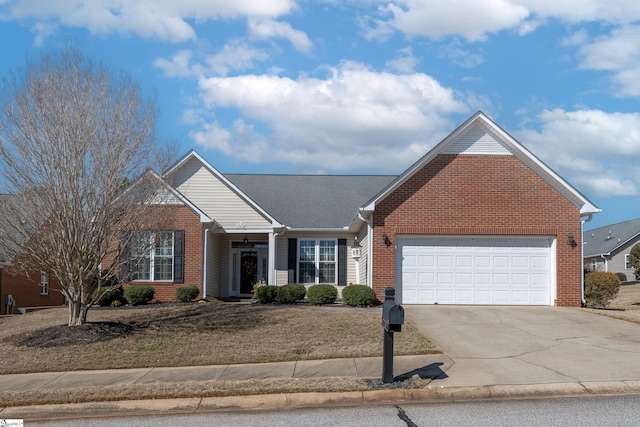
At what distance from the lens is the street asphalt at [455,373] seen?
31.1 feet

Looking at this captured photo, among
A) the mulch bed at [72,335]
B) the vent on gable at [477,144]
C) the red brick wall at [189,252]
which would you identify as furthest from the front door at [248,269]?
the mulch bed at [72,335]

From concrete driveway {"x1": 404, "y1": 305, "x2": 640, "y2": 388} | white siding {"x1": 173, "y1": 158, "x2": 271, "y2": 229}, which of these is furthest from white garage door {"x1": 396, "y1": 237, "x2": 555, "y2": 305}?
white siding {"x1": 173, "y1": 158, "x2": 271, "y2": 229}

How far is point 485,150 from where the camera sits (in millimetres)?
20297

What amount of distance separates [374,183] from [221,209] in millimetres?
8241

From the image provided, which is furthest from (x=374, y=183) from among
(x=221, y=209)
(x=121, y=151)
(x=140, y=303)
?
(x=121, y=151)

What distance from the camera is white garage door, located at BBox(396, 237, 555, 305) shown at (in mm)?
19969

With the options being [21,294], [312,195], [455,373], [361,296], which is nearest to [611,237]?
[312,195]

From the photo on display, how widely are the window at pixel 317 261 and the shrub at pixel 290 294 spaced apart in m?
4.71

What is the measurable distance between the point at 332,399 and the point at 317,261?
1595cm

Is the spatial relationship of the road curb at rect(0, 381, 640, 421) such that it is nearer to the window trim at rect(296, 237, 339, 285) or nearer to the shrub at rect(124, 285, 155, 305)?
the shrub at rect(124, 285, 155, 305)

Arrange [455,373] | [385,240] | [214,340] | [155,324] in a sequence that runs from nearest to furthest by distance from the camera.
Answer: [455,373] < [214,340] < [155,324] < [385,240]

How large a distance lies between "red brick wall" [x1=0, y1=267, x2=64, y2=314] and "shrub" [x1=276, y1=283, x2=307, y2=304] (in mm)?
9385

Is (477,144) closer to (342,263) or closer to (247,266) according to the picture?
(342,263)

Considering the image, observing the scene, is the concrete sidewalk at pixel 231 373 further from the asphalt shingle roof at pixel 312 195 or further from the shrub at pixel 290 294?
the asphalt shingle roof at pixel 312 195
